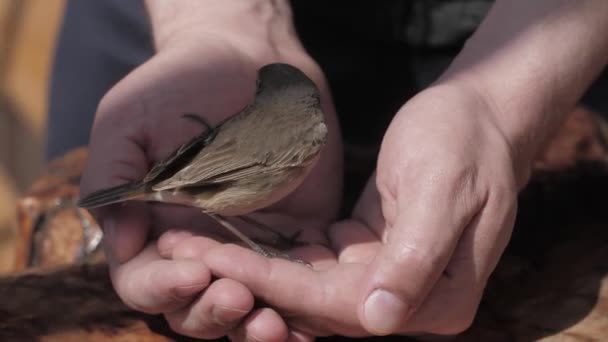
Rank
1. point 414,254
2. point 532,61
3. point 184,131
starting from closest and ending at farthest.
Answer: point 414,254 < point 532,61 < point 184,131

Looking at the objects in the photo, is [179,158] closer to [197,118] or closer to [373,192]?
[197,118]

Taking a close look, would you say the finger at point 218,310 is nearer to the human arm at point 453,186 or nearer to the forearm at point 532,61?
the human arm at point 453,186

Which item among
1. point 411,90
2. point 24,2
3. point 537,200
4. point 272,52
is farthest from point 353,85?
point 24,2

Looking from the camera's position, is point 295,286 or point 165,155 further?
point 165,155

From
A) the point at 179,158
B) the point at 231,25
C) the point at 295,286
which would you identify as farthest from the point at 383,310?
the point at 231,25

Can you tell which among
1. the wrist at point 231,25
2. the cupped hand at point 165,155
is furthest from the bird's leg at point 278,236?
the wrist at point 231,25

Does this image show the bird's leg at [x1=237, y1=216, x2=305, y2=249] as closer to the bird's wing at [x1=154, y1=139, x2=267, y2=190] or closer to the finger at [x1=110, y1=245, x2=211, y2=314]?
the bird's wing at [x1=154, y1=139, x2=267, y2=190]

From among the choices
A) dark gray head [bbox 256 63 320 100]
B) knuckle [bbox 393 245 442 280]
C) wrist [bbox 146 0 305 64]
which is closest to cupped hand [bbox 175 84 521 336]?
knuckle [bbox 393 245 442 280]
